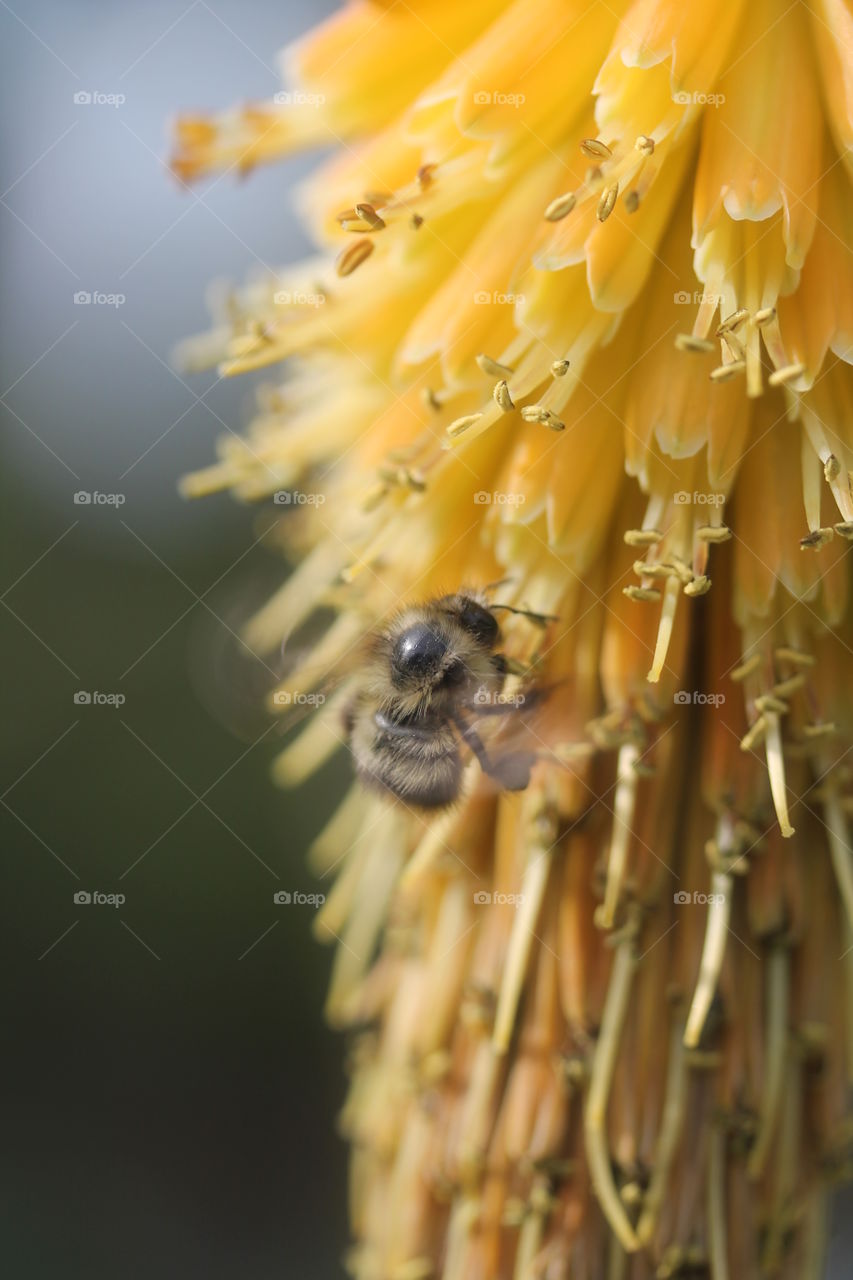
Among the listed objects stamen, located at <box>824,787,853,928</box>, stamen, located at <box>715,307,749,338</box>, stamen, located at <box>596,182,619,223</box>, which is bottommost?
stamen, located at <box>824,787,853,928</box>

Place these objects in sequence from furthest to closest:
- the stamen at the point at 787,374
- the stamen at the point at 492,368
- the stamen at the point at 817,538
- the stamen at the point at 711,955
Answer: the stamen at the point at 711,955 → the stamen at the point at 492,368 → the stamen at the point at 817,538 → the stamen at the point at 787,374

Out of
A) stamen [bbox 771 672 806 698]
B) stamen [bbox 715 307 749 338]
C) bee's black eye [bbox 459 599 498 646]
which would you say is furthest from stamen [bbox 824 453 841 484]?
bee's black eye [bbox 459 599 498 646]

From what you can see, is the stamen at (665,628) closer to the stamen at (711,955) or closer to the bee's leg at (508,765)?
the bee's leg at (508,765)

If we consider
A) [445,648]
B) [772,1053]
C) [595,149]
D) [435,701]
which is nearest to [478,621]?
[445,648]

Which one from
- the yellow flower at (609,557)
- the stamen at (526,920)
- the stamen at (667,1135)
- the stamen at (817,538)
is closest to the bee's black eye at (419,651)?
the yellow flower at (609,557)

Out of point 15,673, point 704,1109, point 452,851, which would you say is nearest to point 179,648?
point 15,673

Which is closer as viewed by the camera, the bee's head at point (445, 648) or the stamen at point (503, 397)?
the stamen at point (503, 397)

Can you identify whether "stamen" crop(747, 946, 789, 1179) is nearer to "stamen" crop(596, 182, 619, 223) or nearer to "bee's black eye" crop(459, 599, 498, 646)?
"bee's black eye" crop(459, 599, 498, 646)
